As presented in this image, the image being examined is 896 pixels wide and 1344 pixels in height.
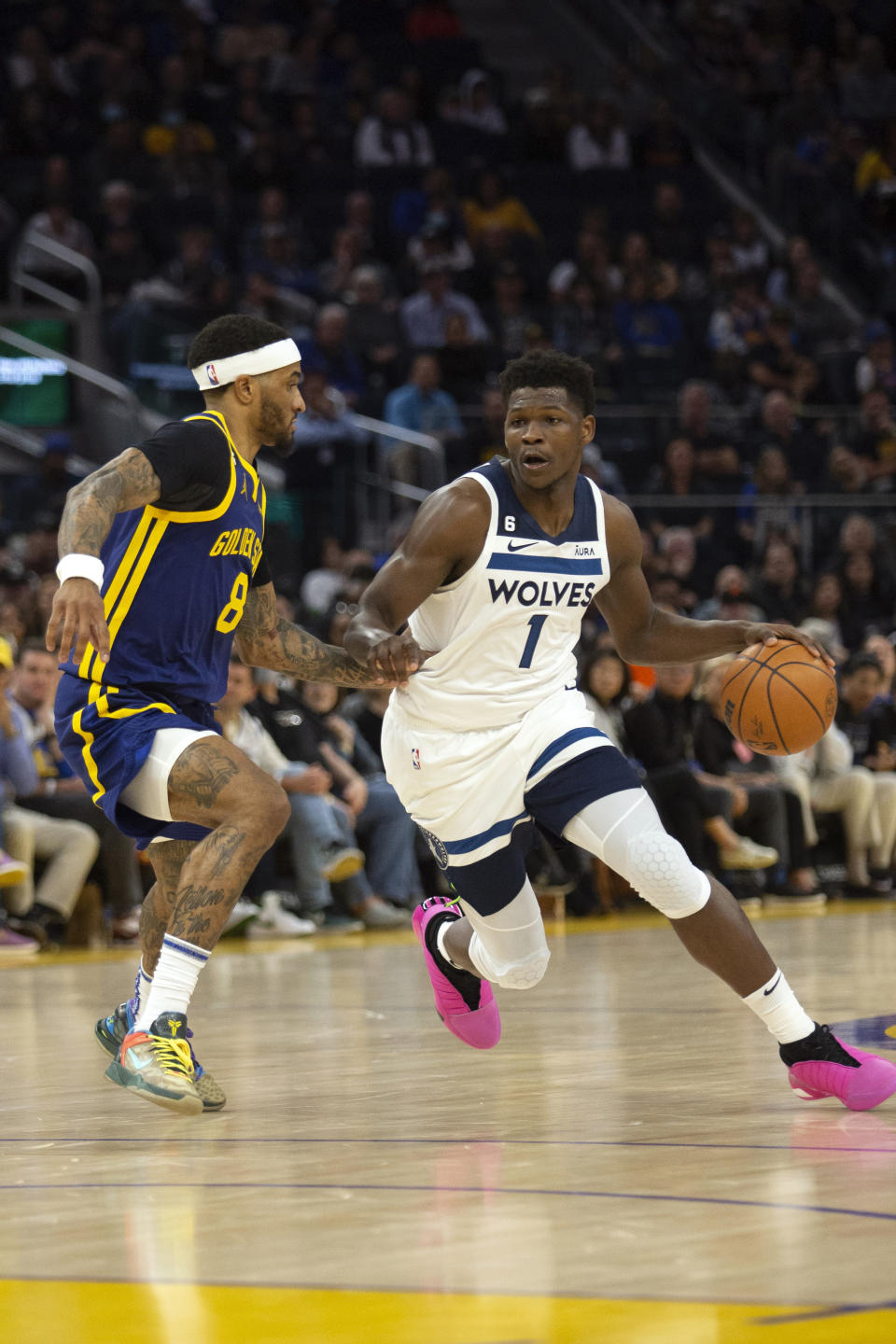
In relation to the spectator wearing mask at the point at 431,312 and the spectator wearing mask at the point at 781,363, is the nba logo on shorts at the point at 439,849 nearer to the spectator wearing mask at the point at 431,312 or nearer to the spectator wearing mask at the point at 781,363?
the spectator wearing mask at the point at 431,312

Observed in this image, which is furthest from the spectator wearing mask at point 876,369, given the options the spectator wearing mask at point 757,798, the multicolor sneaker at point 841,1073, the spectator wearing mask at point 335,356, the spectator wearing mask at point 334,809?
the multicolor sneaker at point 841,1073

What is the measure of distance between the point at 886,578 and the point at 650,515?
1.87 meters

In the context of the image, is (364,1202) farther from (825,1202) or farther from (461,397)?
(461,397)

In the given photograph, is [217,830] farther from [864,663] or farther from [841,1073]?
[864,663]

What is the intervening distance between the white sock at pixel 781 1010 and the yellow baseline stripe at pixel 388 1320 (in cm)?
193

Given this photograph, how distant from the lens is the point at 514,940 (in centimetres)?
516

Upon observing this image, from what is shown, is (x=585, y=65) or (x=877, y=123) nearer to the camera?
(x=877, y=123)

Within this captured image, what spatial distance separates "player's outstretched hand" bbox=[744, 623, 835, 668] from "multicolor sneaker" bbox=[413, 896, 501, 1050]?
125 centimetres

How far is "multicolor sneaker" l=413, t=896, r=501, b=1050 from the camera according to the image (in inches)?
223

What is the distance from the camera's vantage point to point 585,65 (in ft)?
73.0

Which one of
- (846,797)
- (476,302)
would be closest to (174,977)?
(846,797)

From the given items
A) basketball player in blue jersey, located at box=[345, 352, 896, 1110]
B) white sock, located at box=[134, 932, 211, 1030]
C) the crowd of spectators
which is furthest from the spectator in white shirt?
white sock, located at box=[134, 932, 211, 1030]

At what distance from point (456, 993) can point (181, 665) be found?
1.31 meters

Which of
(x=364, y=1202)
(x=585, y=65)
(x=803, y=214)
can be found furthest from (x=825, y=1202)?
(x=585, y=65)
